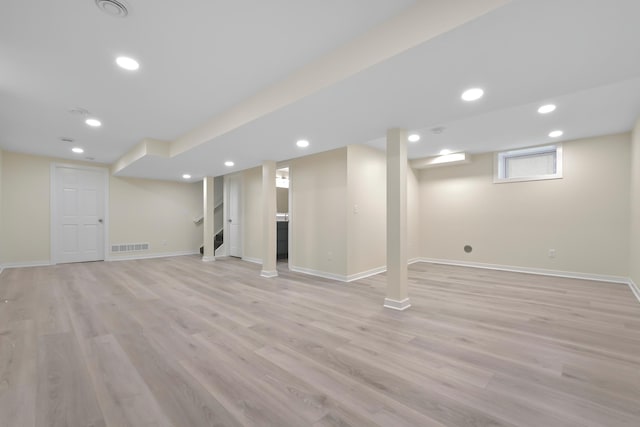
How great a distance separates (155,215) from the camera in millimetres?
7547

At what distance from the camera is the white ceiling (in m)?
1.62

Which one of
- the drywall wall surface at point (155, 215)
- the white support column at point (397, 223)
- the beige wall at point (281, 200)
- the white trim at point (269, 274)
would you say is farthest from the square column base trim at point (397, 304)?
the drywall wall surface at point (155, 215)

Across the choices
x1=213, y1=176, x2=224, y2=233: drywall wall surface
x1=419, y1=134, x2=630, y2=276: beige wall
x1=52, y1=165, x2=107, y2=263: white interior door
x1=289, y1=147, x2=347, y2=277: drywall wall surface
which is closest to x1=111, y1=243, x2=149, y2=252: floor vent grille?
x1=52, y1=165, x2=107, y2=263: white interior door

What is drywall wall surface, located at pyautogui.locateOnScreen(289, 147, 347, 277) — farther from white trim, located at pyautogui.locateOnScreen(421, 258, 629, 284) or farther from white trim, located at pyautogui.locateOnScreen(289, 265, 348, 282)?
white trim, located at pyautogui.locateOnScreen(421, 258, 629, 284)

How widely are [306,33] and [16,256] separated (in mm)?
7690

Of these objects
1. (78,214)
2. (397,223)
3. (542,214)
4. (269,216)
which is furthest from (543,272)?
(78,214)

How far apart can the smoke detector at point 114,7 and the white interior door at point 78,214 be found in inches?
255

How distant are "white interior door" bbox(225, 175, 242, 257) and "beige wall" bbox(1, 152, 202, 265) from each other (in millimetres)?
1557

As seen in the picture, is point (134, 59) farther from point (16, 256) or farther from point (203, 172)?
point (16, 256)

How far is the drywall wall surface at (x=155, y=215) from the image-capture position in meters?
6.93

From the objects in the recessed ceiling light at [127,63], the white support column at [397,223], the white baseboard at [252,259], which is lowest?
the white baseboard at [252,259]

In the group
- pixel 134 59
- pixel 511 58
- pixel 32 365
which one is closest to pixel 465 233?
pixel 511 58

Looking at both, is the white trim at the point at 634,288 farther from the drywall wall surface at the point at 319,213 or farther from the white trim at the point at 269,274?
the white trim at the point at 269,274

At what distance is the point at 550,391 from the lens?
1.62 meters
